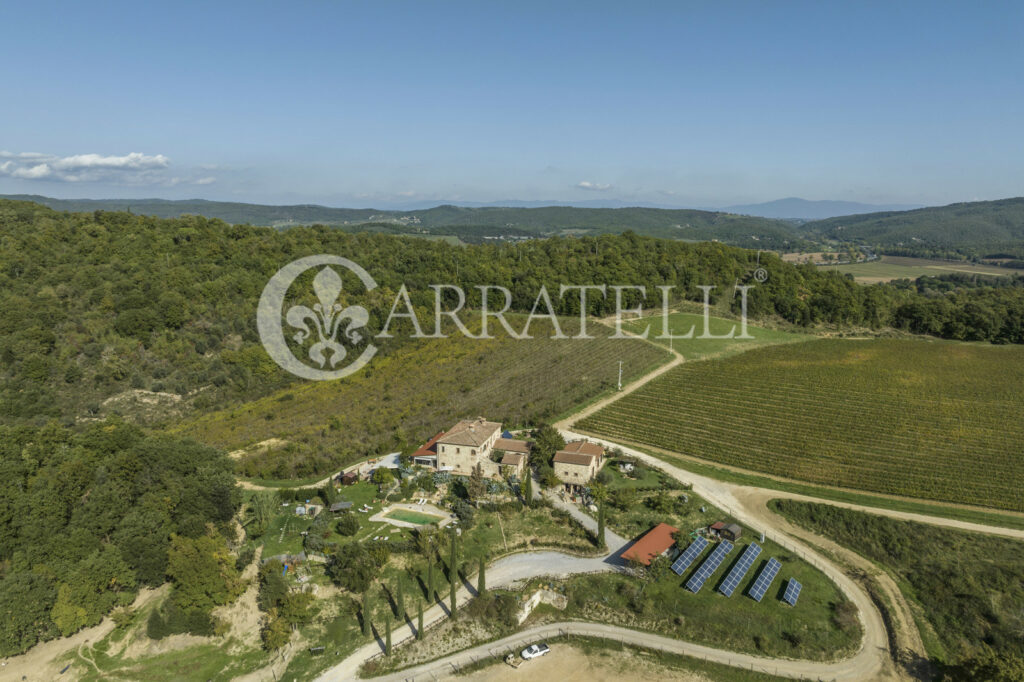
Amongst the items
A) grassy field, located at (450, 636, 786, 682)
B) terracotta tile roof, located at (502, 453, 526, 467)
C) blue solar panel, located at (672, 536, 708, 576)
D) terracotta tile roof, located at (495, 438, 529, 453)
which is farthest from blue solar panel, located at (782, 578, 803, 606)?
terracotta tile roof, located at (495, 438, 529, 453)

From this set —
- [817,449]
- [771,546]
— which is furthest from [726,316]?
[771,546]

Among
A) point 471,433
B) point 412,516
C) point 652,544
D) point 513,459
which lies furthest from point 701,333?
point 412,516

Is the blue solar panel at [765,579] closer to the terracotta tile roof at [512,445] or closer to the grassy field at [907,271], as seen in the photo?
the terracotta tile roof at [512,445]

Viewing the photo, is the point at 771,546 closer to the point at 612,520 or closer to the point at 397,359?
the point at 612,520

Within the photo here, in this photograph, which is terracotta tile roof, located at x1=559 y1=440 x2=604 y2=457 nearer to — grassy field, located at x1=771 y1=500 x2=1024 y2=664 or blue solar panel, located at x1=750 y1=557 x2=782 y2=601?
grassy field, located at x1=771 y1=500 x2=1024 y2=664

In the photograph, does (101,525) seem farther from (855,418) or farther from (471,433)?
(855,418)

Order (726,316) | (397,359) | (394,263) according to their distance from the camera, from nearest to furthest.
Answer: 1. (397,359)
2. (726,316)
3. (394,263)
